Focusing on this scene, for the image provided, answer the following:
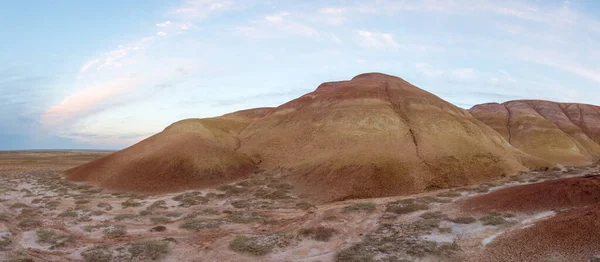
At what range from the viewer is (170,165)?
130 feet

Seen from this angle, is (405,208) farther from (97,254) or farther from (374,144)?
(97,254)

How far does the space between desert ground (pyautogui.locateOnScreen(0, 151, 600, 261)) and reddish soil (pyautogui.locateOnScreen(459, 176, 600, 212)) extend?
0.19 feet

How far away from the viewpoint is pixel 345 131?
149ft

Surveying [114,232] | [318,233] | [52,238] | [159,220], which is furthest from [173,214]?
[318,233]

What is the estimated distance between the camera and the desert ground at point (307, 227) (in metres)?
16.1

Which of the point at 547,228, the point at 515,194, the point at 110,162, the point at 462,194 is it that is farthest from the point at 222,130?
the point at 547,228

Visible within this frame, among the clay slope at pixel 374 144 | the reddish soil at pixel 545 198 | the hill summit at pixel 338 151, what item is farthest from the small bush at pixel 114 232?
the reddish soil at pixel 545 198

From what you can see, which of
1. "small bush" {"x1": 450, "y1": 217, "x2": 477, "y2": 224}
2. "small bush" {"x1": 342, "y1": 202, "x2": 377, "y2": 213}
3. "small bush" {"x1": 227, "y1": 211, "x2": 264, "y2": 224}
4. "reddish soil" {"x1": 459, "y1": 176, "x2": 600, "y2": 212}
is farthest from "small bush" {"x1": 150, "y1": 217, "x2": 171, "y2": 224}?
"reddish soil" {"x1": 459, "y1": 176, "x2": 600, "y2": 212}

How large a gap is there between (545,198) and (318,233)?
14.7m

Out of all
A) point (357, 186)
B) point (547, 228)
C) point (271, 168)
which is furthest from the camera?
point (271, 168)

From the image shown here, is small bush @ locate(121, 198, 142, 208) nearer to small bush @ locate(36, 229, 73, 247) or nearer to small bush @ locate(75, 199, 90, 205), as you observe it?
small bush @ locate(75, 199, 90, 205)

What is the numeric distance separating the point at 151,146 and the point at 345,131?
25.2 meters

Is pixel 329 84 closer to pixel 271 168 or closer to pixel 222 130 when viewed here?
pixel 222 130

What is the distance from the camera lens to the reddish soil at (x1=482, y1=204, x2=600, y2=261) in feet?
46.0
